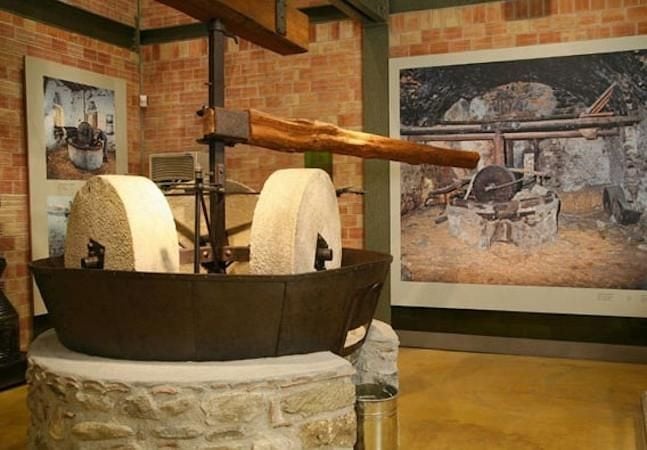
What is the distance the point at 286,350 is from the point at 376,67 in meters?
3.55

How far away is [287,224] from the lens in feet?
8.89

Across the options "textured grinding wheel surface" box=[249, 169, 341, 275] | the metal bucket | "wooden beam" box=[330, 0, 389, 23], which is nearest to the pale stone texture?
the metal bucket

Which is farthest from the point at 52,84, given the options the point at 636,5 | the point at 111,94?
the point at 636,5

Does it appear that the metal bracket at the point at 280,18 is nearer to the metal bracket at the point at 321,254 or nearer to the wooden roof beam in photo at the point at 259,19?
the wooden roof beam in photo at the point at 259,19

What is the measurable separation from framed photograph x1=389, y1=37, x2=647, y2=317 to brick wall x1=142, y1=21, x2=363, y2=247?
43 centimetres

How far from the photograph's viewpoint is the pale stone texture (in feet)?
11.2

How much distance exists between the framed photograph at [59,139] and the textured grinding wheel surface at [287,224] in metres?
3.08

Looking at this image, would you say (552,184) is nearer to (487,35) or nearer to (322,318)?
(487,35)

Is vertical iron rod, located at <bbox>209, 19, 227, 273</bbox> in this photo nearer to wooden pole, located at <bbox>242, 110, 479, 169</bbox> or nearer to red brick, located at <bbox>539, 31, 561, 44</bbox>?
wooden pole, located at <bbox>242, 110, 479, 169</bbox>

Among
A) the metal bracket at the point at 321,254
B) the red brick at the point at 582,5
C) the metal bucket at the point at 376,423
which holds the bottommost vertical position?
the metal bucket at the point at 376,423

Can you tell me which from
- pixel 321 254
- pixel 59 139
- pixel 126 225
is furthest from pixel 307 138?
pixel 59 139

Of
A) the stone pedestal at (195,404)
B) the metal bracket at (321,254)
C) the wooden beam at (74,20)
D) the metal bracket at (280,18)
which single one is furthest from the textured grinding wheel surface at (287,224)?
the wooden beam at (74,20)

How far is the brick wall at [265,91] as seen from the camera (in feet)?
18.8

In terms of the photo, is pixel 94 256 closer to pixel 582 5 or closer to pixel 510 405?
pixel 510 405
